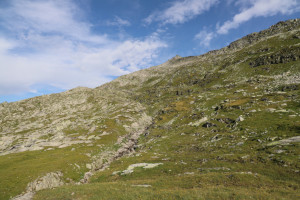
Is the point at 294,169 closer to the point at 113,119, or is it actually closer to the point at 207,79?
the point at 113,119

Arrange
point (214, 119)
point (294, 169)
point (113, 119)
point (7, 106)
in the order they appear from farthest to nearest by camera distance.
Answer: point (7, 106) < point (113, 119) < point (214, 119) < point (294, 169)

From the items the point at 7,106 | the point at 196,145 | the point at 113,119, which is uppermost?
the point at 7,106

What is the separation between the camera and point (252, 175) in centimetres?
2355

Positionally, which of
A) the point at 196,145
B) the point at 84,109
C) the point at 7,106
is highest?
the point at 7,106

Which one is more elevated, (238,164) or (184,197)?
(184,197)

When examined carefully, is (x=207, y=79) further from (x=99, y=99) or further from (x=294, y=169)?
(x=294, y=169)

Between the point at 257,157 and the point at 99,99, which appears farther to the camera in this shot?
the point at 99,99

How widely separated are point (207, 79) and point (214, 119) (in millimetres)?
113606

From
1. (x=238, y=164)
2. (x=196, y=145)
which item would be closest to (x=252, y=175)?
(x=238, y=164)

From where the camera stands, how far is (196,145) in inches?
1884

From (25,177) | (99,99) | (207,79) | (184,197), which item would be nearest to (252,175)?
(184,197)

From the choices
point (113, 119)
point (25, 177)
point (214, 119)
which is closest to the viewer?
point (25, 177)

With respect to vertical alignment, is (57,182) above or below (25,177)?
below

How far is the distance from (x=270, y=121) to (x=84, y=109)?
154 meters
